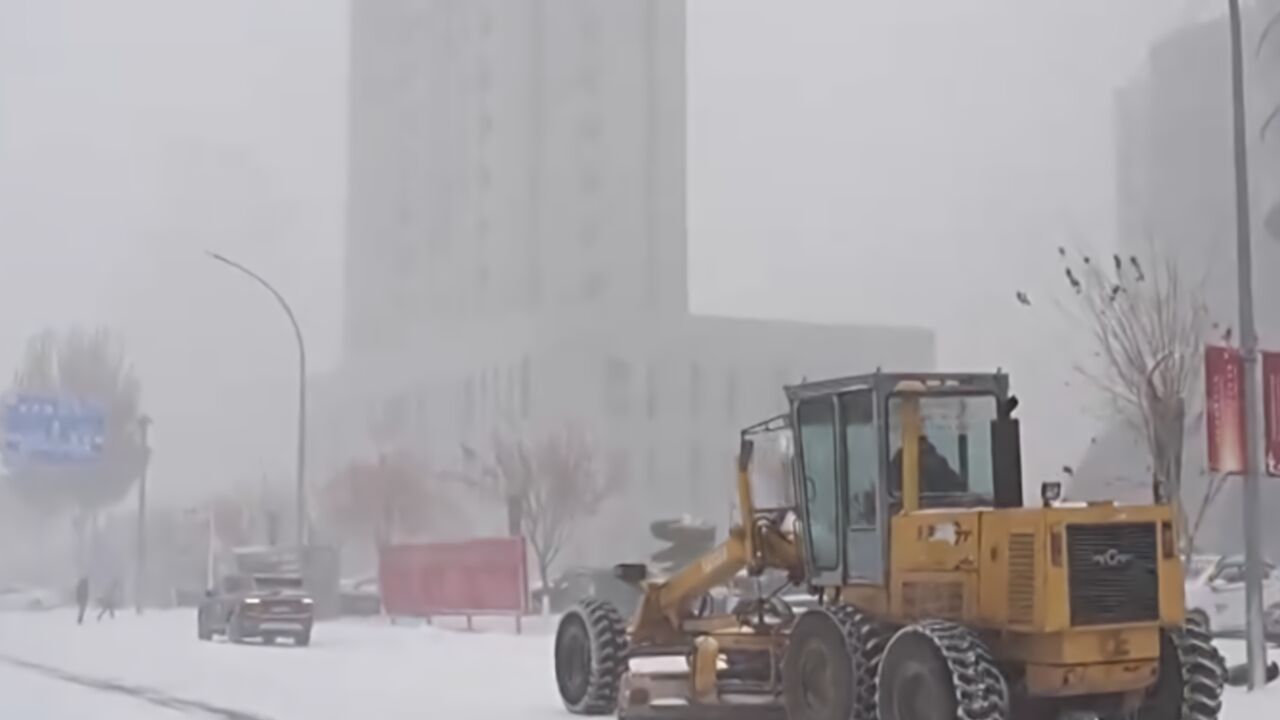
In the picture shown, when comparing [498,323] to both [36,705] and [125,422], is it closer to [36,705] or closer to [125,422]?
[125,422]

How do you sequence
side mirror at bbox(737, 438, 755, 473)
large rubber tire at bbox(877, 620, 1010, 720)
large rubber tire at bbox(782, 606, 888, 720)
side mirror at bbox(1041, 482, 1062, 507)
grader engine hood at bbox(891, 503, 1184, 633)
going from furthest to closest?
side mirror at bbox(737, 438, 755, 473)
large rubber tire at bbox(782, 606, 888, 720)
side mirror at bbox(1041, 482, 1062, 507)
grader engine hood at bbox(891, 503, 1184, 633)
large rubber tire at bbox(877, 620, 1010, 720)

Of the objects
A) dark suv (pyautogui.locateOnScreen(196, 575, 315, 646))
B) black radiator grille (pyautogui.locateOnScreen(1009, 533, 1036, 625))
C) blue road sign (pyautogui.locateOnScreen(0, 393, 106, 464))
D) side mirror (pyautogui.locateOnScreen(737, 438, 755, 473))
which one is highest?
blue road sign (pyautogui.locateOnScreen(0, 393, 106, 464))

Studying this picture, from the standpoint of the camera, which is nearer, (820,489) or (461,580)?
(820,489)

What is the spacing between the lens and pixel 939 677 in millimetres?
4844

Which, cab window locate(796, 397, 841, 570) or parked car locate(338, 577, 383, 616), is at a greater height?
cab window locate(796, 397, 841, 570)

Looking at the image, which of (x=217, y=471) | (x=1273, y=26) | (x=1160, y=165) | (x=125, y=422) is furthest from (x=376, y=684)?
(x=1273, y=26)

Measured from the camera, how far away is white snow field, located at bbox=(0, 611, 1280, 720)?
5.95 meters

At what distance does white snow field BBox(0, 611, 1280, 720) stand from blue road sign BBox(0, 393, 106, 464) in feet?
2.07

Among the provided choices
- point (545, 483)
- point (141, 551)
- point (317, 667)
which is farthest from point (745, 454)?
point (141, 551)

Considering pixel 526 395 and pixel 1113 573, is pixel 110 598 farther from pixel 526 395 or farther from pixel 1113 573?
pixel 1113 573

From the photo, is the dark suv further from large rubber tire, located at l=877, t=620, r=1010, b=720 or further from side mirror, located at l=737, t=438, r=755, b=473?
large rubber tire, located at l=877, t=620, r=1010, b=720

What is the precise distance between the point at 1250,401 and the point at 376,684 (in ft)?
14.1

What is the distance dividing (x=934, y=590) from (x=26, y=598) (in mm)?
3595

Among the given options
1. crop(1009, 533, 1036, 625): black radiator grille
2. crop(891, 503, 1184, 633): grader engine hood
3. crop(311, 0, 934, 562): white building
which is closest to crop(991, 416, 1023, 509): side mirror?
crop(891, 503, 1184, 633): grader engine hood
